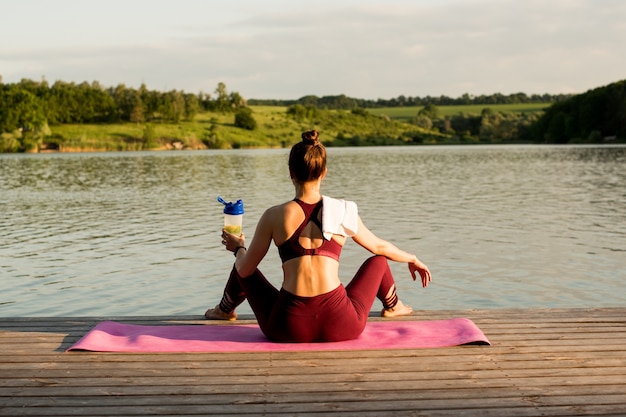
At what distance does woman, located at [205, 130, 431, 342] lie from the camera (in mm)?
5312

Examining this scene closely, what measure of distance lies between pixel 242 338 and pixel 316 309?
751 mm

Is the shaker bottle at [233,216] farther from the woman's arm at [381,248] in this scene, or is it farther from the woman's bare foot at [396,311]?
the woman's bare foot at [396,311]

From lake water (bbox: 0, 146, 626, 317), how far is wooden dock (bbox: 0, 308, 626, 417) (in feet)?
18.5

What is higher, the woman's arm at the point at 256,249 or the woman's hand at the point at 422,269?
the woman's arm at the point at 256,249

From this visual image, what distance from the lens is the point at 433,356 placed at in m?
5.30

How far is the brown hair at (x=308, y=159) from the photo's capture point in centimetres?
515

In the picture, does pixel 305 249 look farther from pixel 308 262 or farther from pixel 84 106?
pixel 84 106

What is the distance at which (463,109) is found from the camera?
16338 cm

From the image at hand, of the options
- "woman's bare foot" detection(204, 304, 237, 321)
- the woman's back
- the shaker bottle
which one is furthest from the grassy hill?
the woman's back

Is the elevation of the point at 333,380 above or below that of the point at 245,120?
below

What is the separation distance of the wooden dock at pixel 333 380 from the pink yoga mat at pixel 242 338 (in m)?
0.13

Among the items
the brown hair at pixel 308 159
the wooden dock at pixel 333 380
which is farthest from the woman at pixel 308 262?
the wooden dock at pixel 333 380

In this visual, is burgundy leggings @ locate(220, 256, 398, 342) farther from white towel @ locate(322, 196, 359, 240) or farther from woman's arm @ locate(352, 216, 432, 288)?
white towel @ locate(322, 196, 359, 240)

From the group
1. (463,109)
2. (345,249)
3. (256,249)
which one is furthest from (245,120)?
(256,249)
